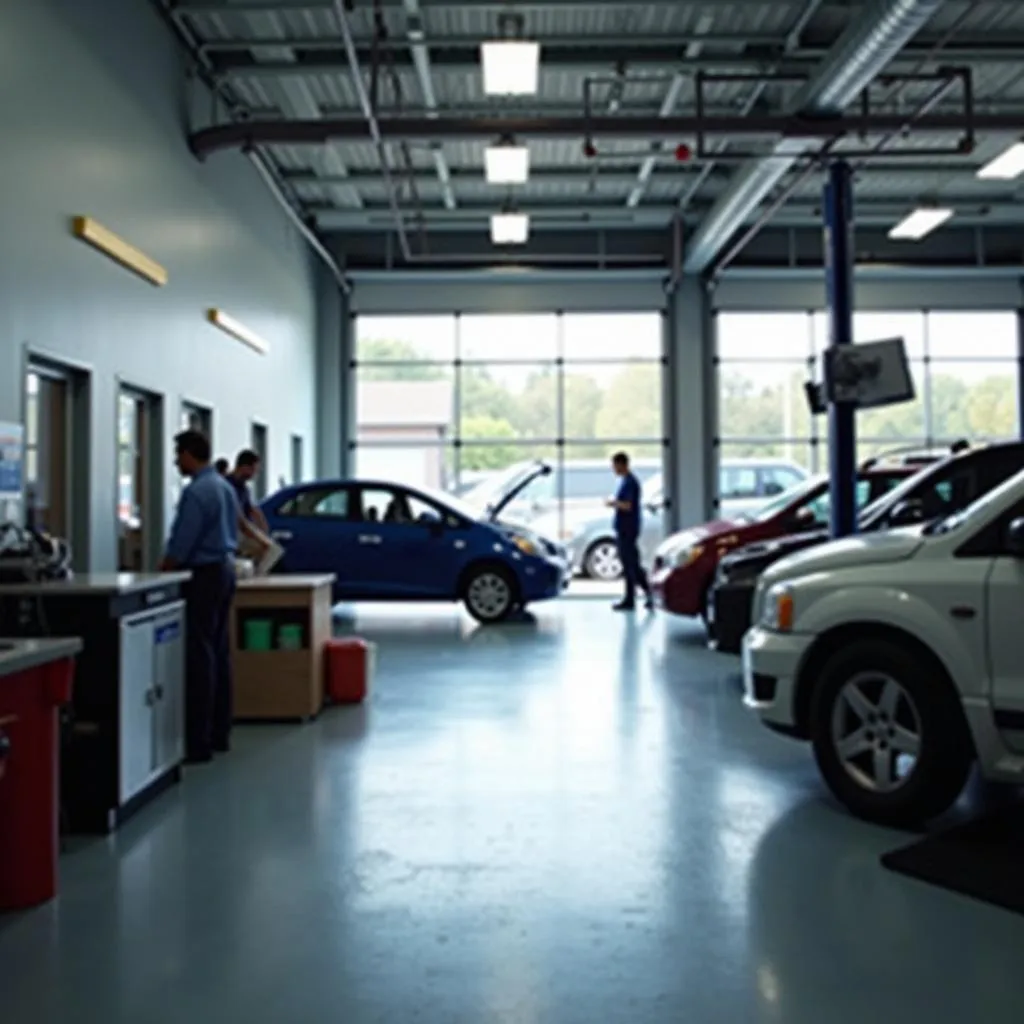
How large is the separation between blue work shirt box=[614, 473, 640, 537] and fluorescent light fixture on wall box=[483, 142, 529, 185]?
11.4ft

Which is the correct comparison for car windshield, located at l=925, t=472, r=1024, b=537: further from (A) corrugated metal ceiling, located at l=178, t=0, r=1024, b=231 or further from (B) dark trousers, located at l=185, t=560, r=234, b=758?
(A) corrugated metal ceiling, located at l=178, t=0, r=1024, b=231

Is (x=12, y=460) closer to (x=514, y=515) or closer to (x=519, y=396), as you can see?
(x=514, y=515)

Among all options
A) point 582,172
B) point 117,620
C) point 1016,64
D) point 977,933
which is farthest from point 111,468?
point 1016,64

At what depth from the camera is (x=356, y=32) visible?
30.3 ft

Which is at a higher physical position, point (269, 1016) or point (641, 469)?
point (641, 469)

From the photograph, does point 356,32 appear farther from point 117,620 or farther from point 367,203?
point 117,620

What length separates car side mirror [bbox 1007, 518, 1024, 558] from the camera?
146 inches

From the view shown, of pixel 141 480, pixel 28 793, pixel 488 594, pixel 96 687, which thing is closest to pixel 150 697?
pixel 96 687

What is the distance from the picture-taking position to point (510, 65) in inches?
309

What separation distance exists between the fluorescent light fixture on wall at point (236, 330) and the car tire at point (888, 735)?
23.5 ft

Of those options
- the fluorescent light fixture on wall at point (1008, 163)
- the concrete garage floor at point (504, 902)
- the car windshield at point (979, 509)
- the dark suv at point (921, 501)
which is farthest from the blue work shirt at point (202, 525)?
the fluorescent light fixture on wall at point (1008, 163)

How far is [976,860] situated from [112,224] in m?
6.50

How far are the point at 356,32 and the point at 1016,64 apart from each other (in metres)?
5.85

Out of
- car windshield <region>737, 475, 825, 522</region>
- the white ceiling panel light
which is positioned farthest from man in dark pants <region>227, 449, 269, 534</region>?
car windshield <region>737, 475, 825, 522</region>
